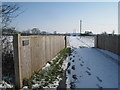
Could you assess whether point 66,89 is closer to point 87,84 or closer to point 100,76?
point 87,84

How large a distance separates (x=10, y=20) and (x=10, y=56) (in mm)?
1264

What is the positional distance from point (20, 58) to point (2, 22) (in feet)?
3.67

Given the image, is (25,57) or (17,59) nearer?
(17,59)

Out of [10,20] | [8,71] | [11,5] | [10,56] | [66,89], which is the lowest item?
[66,89]

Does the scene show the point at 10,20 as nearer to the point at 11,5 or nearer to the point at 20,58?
the point at 11,5

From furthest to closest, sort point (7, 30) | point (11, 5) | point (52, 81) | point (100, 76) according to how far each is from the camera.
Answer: point (100, 76) < point (52, 81) < point (7, 30) < point (11, 5)

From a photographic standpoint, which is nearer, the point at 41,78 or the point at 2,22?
the point at 2,22

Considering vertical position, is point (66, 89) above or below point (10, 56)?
below

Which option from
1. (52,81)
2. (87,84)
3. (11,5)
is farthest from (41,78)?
(11,5)

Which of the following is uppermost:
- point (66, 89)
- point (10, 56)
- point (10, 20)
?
point (10, 20)

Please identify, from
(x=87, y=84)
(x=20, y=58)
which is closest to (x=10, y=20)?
(x=20, y=58)

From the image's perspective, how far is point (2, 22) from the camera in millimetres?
3971

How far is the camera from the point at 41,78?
4957 millimetres

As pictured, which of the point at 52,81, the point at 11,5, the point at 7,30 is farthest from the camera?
the point at 52,81
